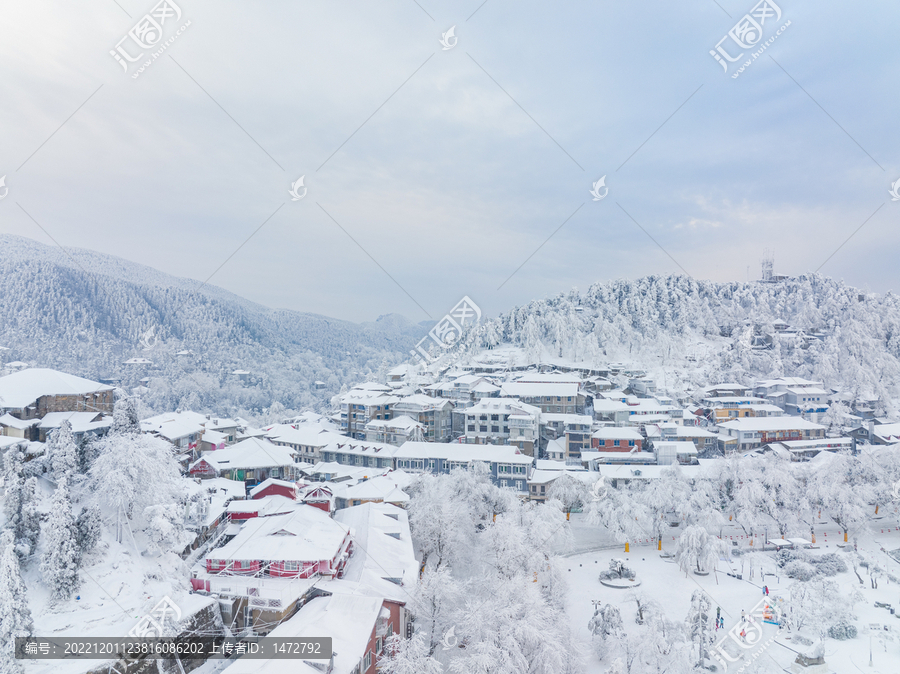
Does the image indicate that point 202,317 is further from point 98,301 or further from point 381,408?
point 381,408

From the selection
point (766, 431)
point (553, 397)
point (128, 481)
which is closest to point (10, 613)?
point (128, 481)

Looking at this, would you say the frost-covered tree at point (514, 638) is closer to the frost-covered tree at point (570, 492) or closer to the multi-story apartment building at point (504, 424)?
the frost-covered tree at point (570, 492)

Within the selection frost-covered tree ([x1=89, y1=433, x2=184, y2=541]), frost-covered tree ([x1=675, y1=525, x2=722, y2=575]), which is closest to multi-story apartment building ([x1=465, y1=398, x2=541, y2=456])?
frost-covered tree ([x1=675, y1=525, x2=722, y2=575])

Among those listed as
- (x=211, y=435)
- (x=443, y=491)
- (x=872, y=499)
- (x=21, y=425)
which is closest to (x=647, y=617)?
(x=443, y=491)

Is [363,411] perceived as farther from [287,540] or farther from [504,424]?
[287,540]

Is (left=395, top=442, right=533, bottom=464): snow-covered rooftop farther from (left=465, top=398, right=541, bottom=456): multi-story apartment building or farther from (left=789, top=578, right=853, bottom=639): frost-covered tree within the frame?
(left=789, top=578, right=853, bottom=639): frost-covered tree

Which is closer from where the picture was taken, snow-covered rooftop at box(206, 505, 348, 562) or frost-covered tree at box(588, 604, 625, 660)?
snow-covered rooftop at box(206, 505, 348, 562)
